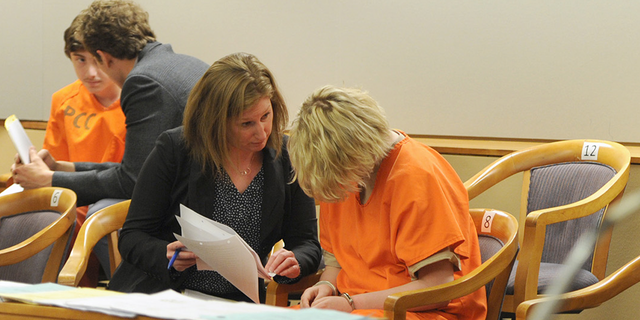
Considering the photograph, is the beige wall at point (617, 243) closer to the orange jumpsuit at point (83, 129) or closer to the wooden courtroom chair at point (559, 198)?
the wooden courtroom chair at point (559, 198)

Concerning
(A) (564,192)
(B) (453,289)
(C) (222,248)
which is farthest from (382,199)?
(A) (564,192)

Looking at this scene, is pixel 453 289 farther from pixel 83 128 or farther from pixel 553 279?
pixel 83 128

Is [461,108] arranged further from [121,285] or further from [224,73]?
→ [121,285]

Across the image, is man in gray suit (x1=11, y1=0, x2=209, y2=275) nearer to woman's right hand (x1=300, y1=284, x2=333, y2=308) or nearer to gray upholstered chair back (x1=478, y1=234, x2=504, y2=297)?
woman's right hand (x1=300, y1=284, x2=333, y2=308)

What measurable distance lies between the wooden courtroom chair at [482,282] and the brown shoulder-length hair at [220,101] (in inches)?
17.3

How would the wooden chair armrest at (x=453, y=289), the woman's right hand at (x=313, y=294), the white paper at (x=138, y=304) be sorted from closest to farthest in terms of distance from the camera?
the white paper at (x=138, y=304)
the wooden chair armrest at (x=453, y=289)
the woman's right hand at (x=313, y=294)

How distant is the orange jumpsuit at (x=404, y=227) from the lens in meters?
1.48

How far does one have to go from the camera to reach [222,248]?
1509mm

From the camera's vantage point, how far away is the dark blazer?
185 cm

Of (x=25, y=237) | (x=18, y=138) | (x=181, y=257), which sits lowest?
(x=25, y=237)

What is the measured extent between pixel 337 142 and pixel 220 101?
0.49 m

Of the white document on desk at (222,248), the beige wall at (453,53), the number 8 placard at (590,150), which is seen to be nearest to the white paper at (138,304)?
the white document on desk at (222,248)

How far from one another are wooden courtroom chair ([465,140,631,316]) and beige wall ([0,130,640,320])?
316 millimetres

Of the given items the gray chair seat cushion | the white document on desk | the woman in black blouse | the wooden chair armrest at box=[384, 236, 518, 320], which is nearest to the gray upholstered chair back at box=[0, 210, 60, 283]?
the woman in black blouse
